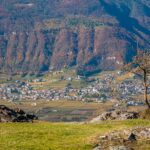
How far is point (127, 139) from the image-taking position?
43.2 metres

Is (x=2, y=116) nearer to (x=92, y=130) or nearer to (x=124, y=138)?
(x=92, y=130)

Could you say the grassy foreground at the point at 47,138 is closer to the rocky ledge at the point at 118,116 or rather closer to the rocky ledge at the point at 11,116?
the rocky ledge at the point at 11,116

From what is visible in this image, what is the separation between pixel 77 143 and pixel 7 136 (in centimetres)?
746

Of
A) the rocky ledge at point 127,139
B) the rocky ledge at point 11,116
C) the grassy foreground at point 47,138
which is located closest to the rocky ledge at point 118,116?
the rocky ledge at point 11,116

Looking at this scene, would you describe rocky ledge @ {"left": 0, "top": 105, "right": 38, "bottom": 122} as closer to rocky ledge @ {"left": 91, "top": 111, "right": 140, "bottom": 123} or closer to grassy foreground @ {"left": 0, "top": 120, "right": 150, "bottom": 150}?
grassy foreground @ {"left": 0, "top": 120, "right": 150, "bottom": 150}

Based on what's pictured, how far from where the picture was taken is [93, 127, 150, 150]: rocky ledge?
41.0m

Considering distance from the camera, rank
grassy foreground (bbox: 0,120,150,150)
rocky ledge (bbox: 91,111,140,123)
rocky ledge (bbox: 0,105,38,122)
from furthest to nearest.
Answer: rocky ledge (bbox: 91,111,140,123), rocky ledge (bbox: 0,105,38,122), grassy foreground (bbox: 0,120,150,150)

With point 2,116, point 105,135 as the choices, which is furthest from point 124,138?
point 2,116

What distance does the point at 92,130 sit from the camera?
52812mm

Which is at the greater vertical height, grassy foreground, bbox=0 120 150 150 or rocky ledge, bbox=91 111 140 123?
rocky ledge, bbox=91 111 140 123

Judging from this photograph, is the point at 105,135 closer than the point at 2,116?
Yes

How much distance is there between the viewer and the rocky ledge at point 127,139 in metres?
41.0

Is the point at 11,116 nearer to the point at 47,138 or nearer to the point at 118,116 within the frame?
→ the point at 118,116

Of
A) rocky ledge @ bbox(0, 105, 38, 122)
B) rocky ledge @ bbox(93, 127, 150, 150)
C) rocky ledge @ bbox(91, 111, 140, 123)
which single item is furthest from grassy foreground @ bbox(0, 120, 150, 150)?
rocky ledge @ bbox(91, 111, 140, 123)
